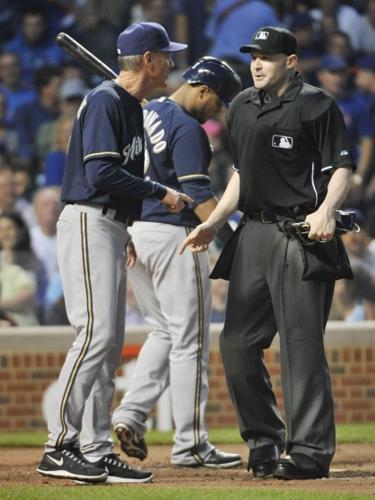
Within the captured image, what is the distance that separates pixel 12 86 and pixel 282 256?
21.6ft

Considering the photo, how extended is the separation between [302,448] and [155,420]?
4.09m

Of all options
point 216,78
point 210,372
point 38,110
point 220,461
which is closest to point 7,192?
point 38,110

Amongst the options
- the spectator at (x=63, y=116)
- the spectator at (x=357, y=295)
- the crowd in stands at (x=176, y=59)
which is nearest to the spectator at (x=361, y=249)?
the spectator at (x=357, y=295)

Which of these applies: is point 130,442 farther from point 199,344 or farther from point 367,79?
point 367,79

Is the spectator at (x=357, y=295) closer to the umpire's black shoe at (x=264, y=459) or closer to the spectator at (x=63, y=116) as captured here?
the spectator at (x=63, y=116)

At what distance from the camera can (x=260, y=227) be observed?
5898mm

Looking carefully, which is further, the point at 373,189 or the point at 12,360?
the point at 373,189

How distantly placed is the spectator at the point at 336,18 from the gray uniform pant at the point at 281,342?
641cm

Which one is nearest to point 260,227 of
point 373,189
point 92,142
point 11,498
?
point 92,142

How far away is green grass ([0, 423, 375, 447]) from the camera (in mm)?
8359

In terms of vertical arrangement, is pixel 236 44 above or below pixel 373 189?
above

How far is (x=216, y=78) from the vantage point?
271 inches

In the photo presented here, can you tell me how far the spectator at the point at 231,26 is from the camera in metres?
11.8

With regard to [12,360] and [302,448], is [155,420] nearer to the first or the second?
[12,360]
